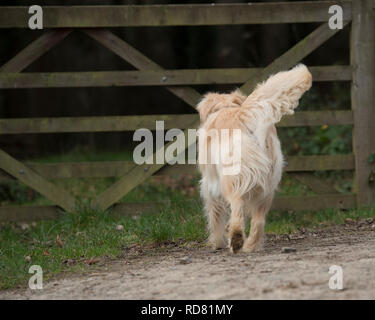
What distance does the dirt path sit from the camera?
11.1 ft

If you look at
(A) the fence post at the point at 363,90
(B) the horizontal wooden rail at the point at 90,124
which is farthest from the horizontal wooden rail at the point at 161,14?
(B) the horizontal wooden rail at the point at 90,124

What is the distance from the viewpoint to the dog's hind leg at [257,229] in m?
4.81

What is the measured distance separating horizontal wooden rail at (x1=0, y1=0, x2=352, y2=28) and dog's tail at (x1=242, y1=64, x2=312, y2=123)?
6.42 ft

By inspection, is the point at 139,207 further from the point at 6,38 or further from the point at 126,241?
the point at 6,38

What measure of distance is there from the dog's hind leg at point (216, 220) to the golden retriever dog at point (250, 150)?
0.10m

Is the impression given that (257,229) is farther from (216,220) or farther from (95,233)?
(95,233)

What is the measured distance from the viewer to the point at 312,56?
12.4m

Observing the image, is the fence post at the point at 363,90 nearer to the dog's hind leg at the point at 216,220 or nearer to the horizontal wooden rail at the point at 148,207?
the horizontal wooden rail at the point at 148,207

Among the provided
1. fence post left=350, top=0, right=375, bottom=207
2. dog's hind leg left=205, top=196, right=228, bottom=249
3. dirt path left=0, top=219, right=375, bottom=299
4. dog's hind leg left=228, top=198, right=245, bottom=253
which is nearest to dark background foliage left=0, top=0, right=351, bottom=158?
fence post left=350, top=0, right=375, bottom=207

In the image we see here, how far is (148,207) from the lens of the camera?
6.55m

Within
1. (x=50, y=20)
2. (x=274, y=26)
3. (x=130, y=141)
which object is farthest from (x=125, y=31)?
(x=50, y=20)

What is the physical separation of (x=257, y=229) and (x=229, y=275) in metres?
1.08

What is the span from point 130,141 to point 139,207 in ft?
22.5
